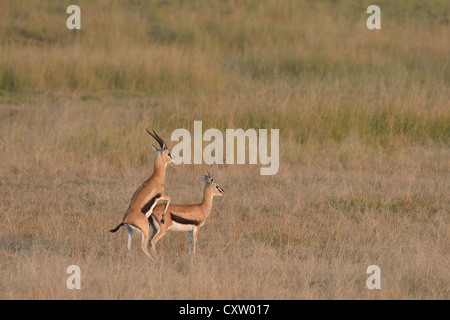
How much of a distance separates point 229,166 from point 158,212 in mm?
3313

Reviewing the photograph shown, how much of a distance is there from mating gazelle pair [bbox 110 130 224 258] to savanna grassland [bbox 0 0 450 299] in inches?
8.3

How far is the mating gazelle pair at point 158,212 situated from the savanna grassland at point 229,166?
0.69 ft

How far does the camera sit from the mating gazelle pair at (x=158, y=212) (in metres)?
5.05

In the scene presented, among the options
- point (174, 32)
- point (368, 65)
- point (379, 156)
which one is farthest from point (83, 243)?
point (174, 32)

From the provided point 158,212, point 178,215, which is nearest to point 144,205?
point 158,212

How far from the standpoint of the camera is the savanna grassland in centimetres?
512

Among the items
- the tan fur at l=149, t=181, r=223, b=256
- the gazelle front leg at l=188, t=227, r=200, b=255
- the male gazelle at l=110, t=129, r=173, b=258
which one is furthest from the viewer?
the gazelle front leg at l=188, t=227, r=200, b=255

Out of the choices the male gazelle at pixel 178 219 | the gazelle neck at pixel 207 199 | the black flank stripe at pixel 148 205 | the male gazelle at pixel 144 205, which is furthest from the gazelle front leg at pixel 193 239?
the black flank stripe at pixel 148 205

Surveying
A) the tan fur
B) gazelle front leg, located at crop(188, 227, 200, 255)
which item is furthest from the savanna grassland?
the tan fur

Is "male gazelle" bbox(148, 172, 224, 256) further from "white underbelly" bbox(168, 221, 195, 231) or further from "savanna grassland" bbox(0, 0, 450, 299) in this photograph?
"savanna grassland" bbox(0, 0, 450, 299)

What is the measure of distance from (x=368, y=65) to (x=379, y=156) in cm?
569

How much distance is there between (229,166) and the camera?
27.9 feet

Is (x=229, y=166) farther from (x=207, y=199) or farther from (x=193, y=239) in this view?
(x=193, y=239)

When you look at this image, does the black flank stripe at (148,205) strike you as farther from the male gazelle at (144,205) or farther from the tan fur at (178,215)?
the tan fur at (178,215)
